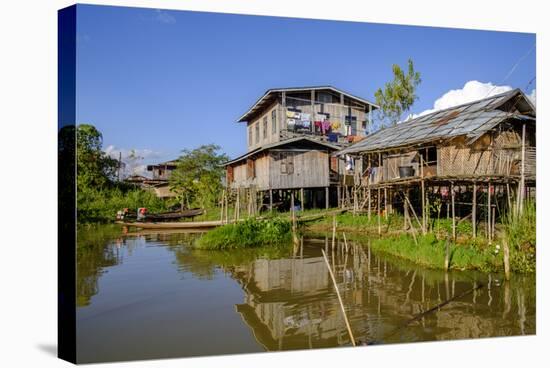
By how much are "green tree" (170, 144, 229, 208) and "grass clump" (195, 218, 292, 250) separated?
4.77 meters

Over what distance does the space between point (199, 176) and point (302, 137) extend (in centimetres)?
521

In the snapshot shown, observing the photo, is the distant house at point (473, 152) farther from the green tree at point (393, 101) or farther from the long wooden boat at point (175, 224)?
the long wooden boat at point (175, 224)

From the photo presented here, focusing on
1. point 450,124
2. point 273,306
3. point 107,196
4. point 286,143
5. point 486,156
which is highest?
point 286,143

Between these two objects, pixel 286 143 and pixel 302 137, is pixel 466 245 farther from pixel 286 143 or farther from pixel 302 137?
pixel 286 143

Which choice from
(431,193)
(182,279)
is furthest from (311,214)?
(182,279)

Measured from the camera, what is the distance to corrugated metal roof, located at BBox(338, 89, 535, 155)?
348 inches

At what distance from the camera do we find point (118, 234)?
12930 millimetres

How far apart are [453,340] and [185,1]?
4589 millimetres

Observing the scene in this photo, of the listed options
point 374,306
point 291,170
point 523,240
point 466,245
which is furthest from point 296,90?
point 374,306

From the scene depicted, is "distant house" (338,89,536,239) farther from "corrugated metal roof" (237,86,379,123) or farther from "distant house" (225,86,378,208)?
"corrugated metal roof" (237,86,379,123)

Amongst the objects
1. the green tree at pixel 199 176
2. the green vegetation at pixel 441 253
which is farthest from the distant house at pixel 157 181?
the green vegetation at pixel 441 253

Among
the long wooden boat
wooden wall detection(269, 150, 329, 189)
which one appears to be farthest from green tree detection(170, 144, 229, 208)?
wooden wall detection(269, 150, 329, 189)

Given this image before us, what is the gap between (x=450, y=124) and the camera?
9672mm

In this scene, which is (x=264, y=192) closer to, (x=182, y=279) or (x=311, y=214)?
(x=311, y=214)
